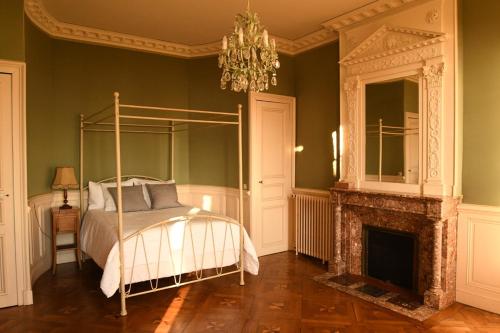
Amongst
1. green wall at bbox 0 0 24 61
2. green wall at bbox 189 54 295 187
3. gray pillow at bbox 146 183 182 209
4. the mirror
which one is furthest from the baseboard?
green wall at bbox 0 0 24 61

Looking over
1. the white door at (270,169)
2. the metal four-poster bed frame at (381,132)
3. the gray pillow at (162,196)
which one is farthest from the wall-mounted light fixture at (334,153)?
the gray pillow at (162,196)

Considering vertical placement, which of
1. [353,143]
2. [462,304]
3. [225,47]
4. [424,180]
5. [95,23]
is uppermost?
[95,23]

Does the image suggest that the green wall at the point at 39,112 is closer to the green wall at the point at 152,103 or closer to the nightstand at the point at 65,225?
the green wall at the point at 152,103

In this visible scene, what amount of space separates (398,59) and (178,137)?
10.8 feet

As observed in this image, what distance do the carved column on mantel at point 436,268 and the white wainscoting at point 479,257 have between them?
24 cm

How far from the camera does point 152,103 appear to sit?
5.43m

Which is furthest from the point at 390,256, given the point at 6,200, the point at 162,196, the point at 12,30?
the point at 12,30

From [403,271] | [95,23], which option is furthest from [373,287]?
[95,23]

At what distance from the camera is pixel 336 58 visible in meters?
4.71

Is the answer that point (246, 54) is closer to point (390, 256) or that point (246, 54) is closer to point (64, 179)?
point (390, 256)

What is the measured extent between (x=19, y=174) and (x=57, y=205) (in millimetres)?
1346

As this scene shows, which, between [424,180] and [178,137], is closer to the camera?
[424,180]

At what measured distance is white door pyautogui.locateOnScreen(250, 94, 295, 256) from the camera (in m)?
5.09

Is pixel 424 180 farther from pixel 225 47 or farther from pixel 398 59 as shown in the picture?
pixel 225 47
